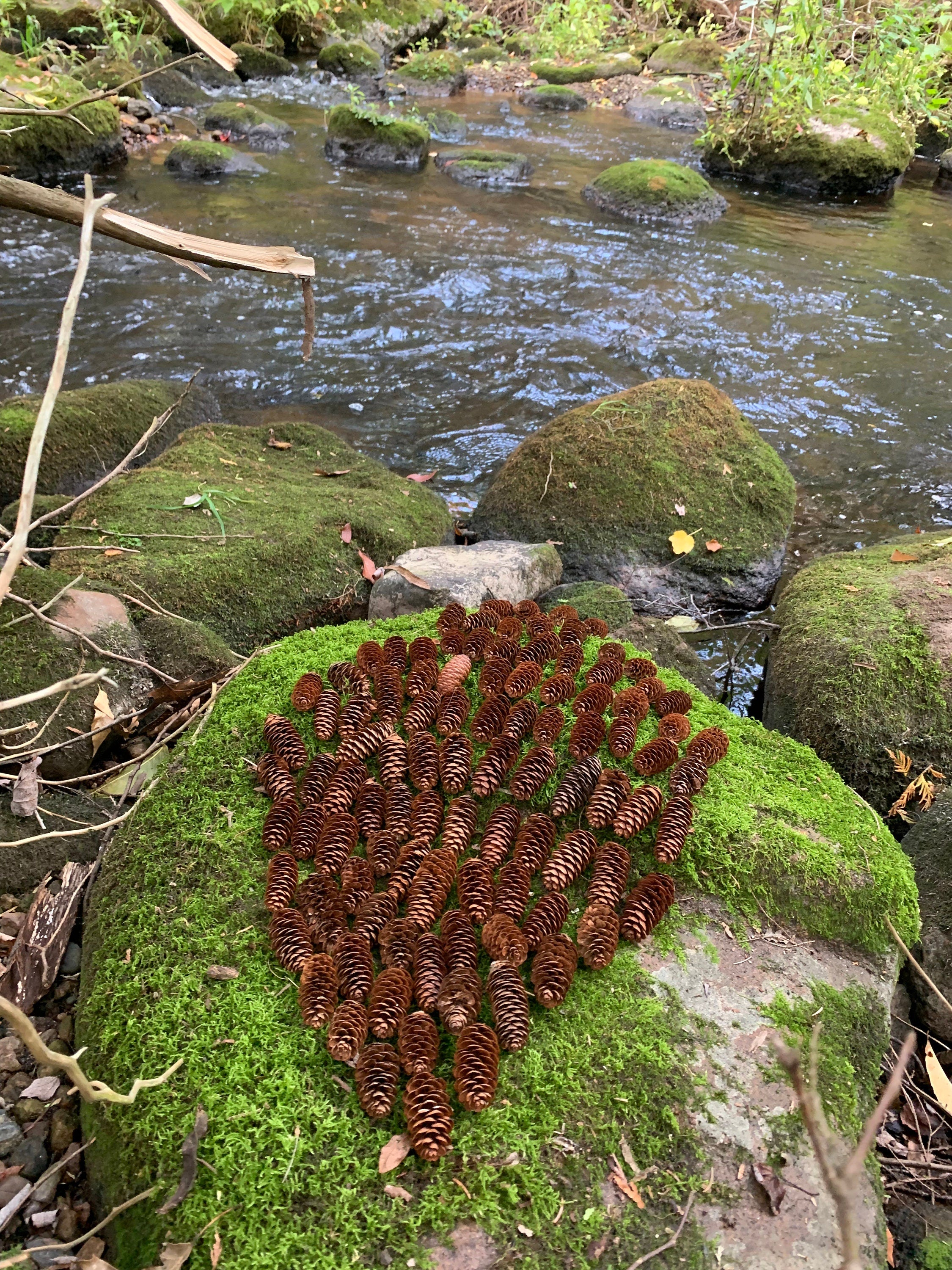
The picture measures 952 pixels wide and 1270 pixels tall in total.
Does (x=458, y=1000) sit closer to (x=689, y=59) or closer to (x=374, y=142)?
(x=374, y=142)

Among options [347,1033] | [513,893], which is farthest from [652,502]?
[347,1033]

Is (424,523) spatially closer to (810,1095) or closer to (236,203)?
(810,1095)

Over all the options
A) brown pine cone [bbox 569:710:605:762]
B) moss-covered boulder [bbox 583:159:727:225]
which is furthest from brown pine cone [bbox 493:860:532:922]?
moss-covered boulder [bbox 583:159:727:225]

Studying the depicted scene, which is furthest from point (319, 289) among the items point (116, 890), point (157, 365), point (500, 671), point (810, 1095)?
point (810, 1095)

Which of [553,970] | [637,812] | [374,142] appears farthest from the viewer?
[374,142]

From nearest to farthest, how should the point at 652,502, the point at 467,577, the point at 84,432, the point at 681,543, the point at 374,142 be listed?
the point at 467,577 < the point at 681,543 < the point at 652,502 < the point at 84,432 < the point at 374,142

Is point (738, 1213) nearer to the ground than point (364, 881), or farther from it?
nearer to the ground

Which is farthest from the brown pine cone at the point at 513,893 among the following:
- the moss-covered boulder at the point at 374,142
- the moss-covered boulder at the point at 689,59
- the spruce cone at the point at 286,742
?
the moss-covered boulder at the point at 689,59
